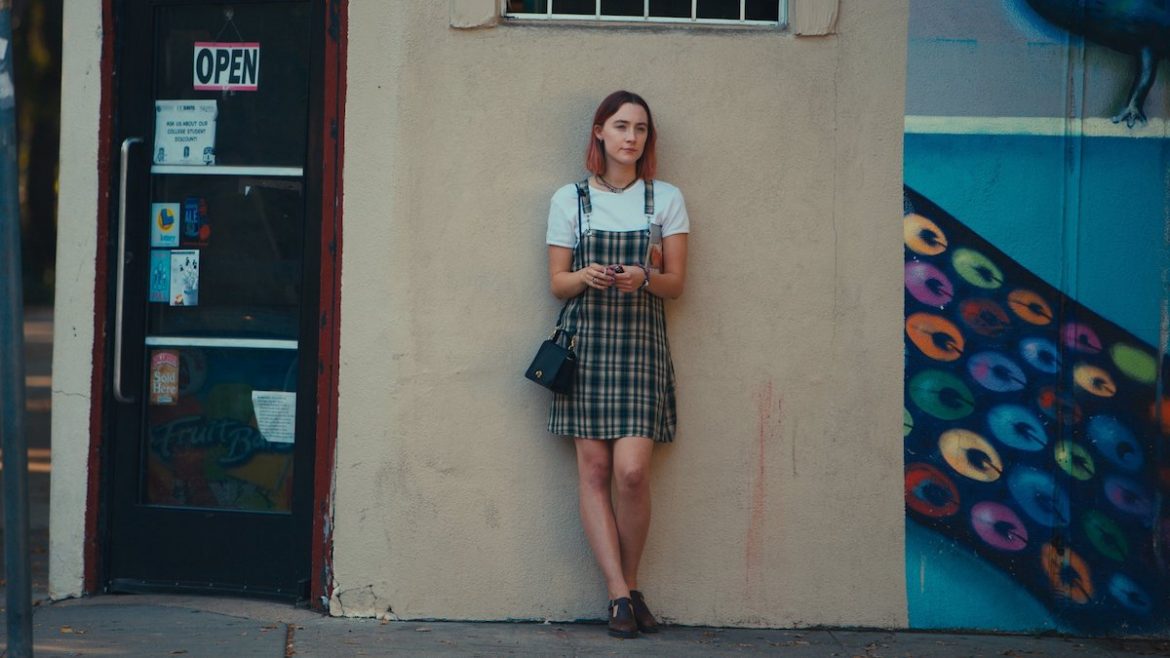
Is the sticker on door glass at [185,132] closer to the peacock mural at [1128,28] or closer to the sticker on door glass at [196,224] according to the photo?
the sticker on door glass at [196,224]

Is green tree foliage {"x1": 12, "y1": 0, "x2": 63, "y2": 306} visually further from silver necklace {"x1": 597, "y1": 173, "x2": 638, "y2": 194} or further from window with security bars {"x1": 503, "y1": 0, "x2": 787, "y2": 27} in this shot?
silver necklace {"x1": 597, "y1": 173, "x2": 638, "y2": 194}

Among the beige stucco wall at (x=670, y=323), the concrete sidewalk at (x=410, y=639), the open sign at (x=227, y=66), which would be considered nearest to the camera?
the concrete sidewalk at (x=410, y=639)

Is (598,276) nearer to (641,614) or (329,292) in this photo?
(329,292)

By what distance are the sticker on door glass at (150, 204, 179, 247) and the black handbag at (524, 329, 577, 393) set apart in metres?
1.74

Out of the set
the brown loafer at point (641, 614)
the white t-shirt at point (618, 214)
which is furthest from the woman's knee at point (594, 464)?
the white t-shirt at point (618, 214)

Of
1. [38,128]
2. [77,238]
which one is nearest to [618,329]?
[77,238]

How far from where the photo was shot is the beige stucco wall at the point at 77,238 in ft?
17.9

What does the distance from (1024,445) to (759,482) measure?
108 centimetres

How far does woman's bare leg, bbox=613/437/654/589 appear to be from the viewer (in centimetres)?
501

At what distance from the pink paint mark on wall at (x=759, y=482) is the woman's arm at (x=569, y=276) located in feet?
2.68

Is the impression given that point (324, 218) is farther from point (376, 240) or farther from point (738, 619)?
point (738, 619)

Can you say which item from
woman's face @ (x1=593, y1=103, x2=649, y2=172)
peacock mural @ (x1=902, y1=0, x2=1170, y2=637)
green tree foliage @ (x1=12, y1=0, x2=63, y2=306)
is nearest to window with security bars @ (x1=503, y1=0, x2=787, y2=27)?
woman's face @ (x1=593, y1=103, x2=649, y2=172)

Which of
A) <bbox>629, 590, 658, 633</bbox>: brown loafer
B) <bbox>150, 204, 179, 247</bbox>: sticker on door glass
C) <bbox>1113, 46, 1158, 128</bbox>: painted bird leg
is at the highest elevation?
<bbox>1113, 46, 1158, 128</bbox>: painted bird leg

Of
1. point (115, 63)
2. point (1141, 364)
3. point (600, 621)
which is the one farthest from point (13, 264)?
point (1141, 364)
